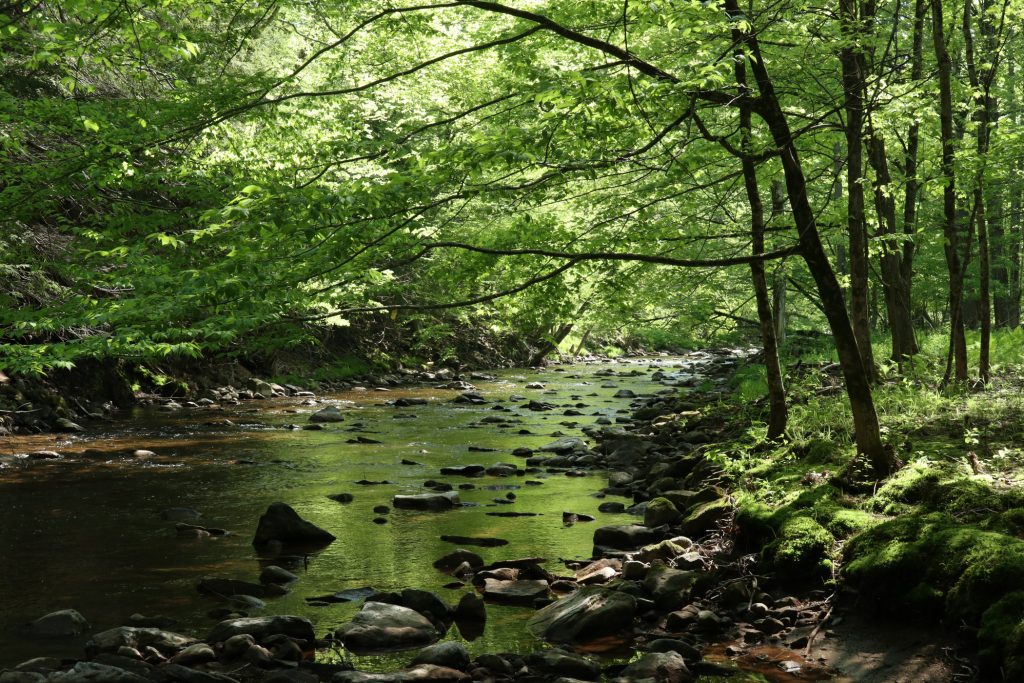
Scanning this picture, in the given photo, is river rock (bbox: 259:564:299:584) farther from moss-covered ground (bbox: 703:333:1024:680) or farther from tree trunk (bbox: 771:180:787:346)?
tree trunk (bbox: 771:180:787:346)

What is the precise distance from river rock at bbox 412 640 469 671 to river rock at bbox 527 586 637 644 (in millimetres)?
795

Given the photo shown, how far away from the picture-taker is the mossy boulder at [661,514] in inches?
336

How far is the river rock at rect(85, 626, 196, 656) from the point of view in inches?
211

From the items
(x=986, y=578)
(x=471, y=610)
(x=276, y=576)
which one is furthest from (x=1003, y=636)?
(x=276, y=576)

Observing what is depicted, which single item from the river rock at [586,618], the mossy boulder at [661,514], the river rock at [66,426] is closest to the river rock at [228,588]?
the river rock at [586,618]

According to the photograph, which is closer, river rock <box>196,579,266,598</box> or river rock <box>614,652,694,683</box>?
river rock <box>614,652,694,683</box>

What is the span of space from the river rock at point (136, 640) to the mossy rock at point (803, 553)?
4.47 metres

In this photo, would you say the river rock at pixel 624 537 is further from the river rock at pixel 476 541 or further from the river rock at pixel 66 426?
the river rock at pixel 66 426

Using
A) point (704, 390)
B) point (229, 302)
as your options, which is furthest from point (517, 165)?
point (704, 390)

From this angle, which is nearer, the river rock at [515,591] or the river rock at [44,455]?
the river rock at [515,591]

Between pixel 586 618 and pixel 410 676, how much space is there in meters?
1.46

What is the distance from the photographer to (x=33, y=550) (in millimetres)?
7879

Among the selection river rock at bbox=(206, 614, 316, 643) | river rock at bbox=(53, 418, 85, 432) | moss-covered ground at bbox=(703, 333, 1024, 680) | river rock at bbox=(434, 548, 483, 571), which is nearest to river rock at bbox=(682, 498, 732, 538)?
moss-covered ground at bbox=(703, 333, 1024, 680)

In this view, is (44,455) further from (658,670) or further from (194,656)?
(658,670)
